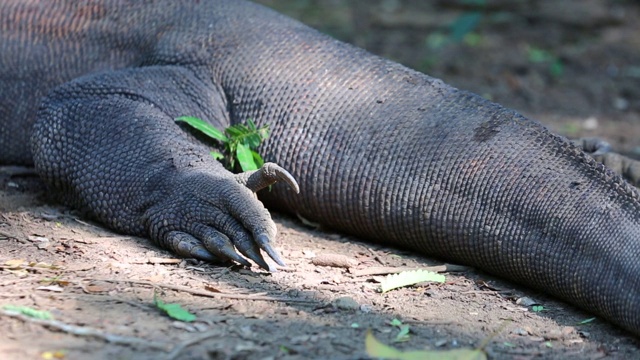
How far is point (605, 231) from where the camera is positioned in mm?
2645

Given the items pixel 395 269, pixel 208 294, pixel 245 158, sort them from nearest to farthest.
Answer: pixel 208 294, pixel 395 269, pixel 245 158

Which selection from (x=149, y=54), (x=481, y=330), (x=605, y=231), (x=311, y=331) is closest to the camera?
(x=311, y=331)

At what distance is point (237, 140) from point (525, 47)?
4004mm

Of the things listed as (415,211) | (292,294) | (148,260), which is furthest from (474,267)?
(148,260)

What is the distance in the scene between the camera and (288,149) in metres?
3.22

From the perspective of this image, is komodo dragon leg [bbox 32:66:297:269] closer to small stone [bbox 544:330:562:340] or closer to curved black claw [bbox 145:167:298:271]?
curved black claw [bbox 145:167:298:271]

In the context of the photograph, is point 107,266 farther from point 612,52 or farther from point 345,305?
point 612,52

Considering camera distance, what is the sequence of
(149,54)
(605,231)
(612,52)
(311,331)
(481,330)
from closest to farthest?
(311,331)
(481,330)
(605,231)
(149,54)
(612,52)

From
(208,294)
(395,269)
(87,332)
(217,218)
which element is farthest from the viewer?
(395,269)

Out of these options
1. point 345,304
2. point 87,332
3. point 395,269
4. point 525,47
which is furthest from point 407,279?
point 525,47

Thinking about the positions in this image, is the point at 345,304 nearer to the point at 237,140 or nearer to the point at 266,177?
the point at 266,177

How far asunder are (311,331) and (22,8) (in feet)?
7.02

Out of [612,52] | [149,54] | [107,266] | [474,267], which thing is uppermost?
[612,52]

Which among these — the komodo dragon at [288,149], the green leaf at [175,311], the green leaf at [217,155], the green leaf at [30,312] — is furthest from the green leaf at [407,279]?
the green leaf at [30,312]
